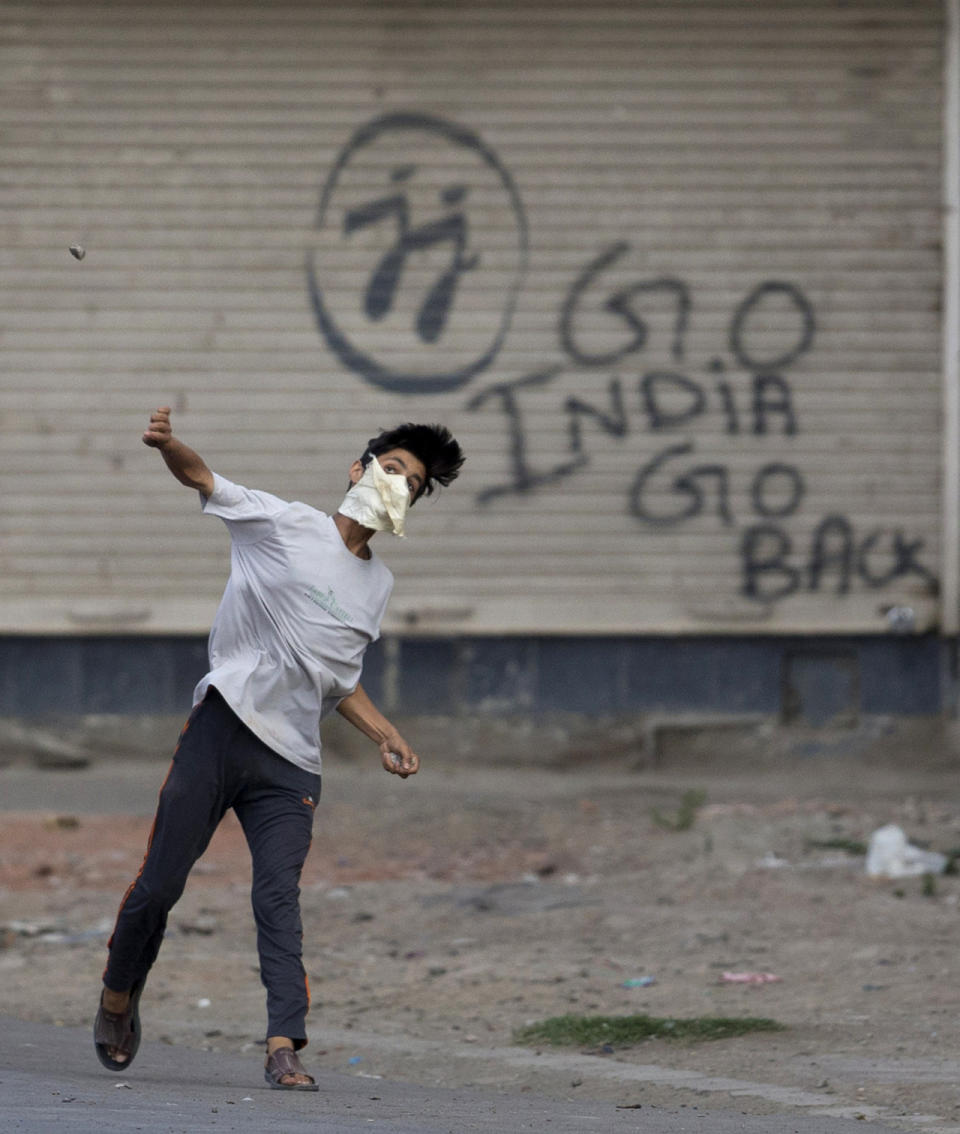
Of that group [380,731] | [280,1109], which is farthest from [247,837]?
[280,1109]

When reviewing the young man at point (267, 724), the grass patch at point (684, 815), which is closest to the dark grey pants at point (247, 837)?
the young man at point (267, 724)

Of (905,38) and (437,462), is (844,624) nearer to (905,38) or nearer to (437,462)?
(905,38)

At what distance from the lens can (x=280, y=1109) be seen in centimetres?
362

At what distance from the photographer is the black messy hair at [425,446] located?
4371mm

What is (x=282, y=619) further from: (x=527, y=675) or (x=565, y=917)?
(x=527, y=675)

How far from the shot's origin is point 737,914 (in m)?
6.52

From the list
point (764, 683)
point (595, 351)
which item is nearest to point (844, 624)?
point (764, 683)

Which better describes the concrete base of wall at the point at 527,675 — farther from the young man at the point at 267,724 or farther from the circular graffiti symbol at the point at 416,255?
the young man at the point at 267,724

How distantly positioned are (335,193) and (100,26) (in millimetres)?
1612

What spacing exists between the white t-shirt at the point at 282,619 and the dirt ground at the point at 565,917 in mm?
1164

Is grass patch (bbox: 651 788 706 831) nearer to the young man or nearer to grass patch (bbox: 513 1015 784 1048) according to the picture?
grass patch (bbox: 513 1015 784 1048)

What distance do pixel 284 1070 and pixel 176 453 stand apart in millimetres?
1442

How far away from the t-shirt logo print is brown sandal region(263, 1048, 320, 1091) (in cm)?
103

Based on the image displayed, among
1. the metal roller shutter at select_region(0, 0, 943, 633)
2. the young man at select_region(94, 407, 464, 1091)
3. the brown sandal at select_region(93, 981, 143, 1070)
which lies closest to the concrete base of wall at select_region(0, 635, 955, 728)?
the metal roller shutter at select_region(0, 0, 943, 633)
